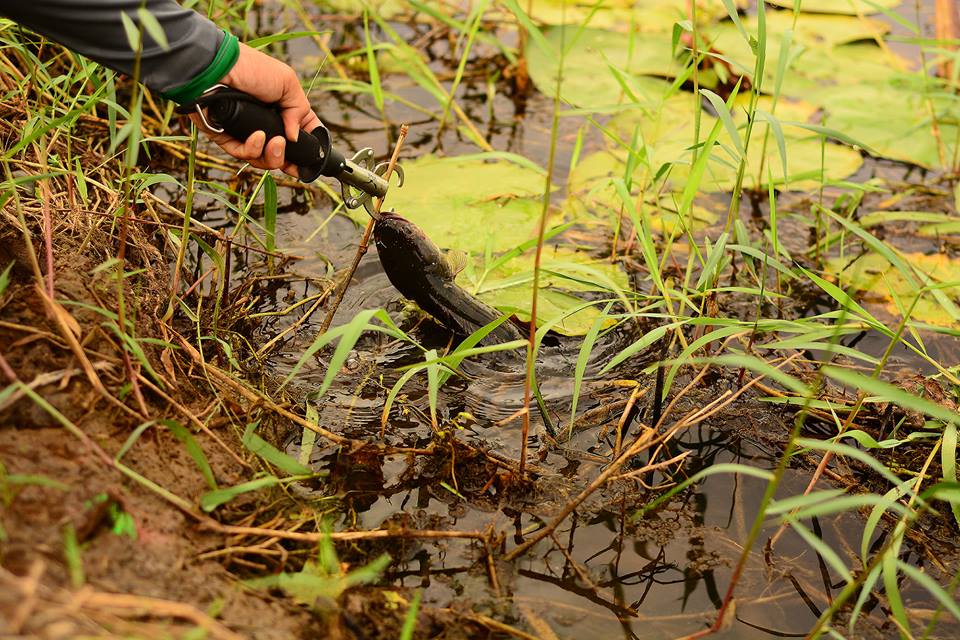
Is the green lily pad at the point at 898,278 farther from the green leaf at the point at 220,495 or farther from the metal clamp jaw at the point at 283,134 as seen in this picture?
the green leaf at the point at 220,495

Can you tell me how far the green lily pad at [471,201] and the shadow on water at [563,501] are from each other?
1.39 feet

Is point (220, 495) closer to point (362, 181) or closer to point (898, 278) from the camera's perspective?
point (362, 181)

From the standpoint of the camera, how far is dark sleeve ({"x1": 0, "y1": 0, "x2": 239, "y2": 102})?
1.75m

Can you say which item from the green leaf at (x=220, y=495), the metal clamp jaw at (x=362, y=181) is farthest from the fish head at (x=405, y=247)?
the green leaf at (x=220, y=495)

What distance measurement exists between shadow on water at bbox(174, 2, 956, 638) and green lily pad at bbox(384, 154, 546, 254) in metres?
0.42

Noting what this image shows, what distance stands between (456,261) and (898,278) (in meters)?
1.54

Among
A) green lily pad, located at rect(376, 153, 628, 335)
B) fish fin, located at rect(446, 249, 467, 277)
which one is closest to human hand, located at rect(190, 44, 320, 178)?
fish fin, located at rect(446, 249, 467, 277)

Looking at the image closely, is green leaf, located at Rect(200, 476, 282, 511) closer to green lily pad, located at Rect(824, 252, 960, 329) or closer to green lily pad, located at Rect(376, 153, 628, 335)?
green lily pad, located at Rect(376, 153, 628, 335)

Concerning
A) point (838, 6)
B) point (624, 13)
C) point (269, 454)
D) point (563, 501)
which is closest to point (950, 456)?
point (563, 501)

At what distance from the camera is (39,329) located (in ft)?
6.11

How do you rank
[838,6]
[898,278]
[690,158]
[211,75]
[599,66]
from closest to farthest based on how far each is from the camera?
[211,75], [898,278], [690,158], [599,66], [838,6]

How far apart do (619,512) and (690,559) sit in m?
0.19

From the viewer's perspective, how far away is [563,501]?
86.8 inches

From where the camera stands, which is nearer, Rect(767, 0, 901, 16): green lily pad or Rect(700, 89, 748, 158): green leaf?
Rect(700, 89, 748, 158): green leaf
